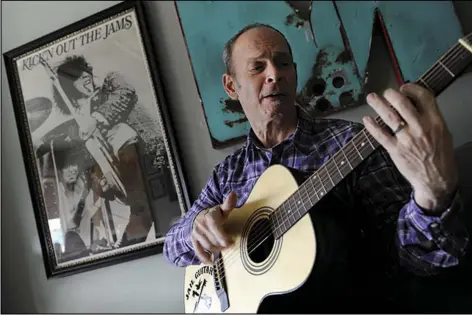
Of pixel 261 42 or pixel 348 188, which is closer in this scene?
pixel 348 188

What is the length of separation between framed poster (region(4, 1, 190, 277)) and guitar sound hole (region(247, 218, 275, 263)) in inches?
19.1

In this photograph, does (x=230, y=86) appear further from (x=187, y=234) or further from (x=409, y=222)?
(x=409, y=222)

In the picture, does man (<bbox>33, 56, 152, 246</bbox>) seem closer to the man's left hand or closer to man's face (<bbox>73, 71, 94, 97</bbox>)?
man's face (<bbox>73, 71, 94, 97</bbox>)

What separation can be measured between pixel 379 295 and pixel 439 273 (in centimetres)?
11

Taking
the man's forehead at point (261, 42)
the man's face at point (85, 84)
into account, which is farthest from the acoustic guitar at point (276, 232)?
the man's face at point (85, 84)

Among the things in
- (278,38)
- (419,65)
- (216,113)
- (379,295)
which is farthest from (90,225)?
(419,65)

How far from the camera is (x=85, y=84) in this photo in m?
1.41

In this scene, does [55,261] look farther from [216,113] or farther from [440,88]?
[440,88]

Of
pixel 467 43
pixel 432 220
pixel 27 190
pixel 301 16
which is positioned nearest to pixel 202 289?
pixel 432 220

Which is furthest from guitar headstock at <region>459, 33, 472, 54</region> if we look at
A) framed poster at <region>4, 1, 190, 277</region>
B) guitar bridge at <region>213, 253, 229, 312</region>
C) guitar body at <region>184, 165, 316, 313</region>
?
framed poster at <region>4, 1, 190, 277</region>

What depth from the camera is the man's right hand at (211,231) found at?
2.64ft

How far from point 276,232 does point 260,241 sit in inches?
1.8

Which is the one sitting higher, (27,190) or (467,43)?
(27,190)

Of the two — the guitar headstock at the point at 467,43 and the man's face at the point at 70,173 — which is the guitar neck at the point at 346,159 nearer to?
the guitar headstock at the point at 467,43
